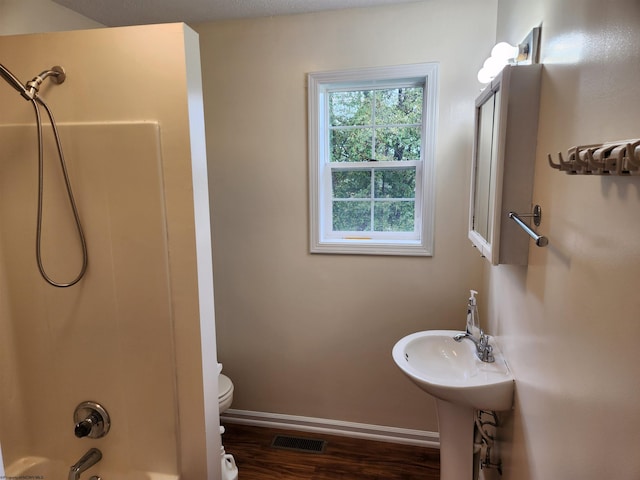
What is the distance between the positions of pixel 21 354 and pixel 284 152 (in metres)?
1.60

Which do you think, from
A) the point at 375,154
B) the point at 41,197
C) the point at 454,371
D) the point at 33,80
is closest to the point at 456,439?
the point at 454,371

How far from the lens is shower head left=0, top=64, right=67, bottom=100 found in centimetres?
123

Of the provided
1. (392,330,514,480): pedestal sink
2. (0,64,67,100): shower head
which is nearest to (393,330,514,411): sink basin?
(392,330,514,480): pedestal sink

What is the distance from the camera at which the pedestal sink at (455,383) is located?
4.55ft

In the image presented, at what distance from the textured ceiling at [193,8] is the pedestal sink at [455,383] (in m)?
1.82

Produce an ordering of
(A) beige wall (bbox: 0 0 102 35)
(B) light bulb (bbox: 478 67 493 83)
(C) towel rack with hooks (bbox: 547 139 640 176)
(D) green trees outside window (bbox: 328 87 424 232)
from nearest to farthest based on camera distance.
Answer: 1. (C) towel rack with hooks (bbox: 547 139 640 176)
2. (B) light bulb (bbox: 478 67 493 83)
3. (A) beige wall (bbox: 0 0 102 35)
4. (D) green trees outside window (bbox: 328 87 424 232)

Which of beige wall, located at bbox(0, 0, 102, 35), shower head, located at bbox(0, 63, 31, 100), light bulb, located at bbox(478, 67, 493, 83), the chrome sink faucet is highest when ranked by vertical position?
beige wall, located at bbox(0, 0, 102, 35)

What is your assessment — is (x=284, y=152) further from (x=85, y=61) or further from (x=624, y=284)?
(x=624, y=284)

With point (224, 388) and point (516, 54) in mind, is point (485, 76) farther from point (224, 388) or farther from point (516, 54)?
point (224, 388)

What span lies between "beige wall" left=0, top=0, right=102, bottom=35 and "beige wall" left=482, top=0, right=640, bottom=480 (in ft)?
7.25

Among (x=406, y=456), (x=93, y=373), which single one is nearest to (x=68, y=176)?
(x=93, y=373)

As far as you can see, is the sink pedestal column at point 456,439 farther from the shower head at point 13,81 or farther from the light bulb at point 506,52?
the shower head at point 13,81

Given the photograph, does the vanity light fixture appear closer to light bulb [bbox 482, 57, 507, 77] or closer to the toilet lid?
light bulb [bbox 482, 57, 507, 77]

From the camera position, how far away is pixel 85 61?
4.33 feet
